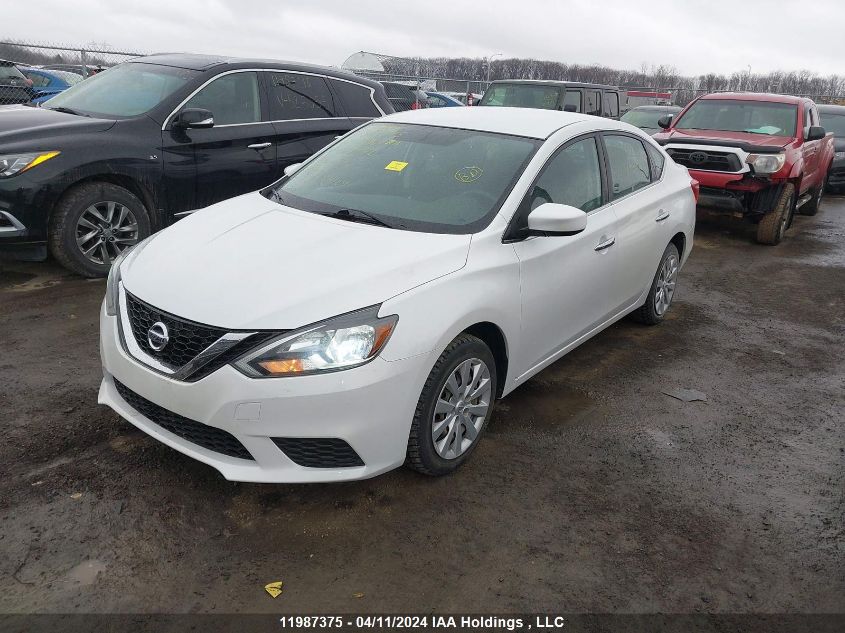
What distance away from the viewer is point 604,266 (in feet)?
14.2

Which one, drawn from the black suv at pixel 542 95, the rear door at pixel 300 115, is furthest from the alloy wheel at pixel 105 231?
the black suv at pixel 542 95

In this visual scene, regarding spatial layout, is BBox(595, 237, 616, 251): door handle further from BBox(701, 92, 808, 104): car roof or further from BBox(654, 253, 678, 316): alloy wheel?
BBox(701, 92, 808, 104): car roof

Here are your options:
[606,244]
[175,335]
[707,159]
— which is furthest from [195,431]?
[707,159]

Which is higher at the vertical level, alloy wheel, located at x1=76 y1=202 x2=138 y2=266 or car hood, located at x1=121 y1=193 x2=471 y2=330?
car hood, located at x1=121 y1=193 x2=471 y2=330

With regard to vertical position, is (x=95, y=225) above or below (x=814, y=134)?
below

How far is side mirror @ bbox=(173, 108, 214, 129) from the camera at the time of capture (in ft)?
19.3

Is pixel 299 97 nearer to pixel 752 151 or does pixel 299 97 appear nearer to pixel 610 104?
pixel 752 151

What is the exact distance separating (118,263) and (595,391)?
2.87 meters

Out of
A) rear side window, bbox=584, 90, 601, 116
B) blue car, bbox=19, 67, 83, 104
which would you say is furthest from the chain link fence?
rear side window, bbox=584, 90, 601, 116

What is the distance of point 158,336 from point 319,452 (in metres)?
0.82

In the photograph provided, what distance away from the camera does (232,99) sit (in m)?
6.47

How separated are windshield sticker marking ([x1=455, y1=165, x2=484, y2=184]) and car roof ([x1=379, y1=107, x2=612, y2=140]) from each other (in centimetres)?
38

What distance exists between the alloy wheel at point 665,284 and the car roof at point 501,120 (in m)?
1.28

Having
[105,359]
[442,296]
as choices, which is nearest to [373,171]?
[442,296]
